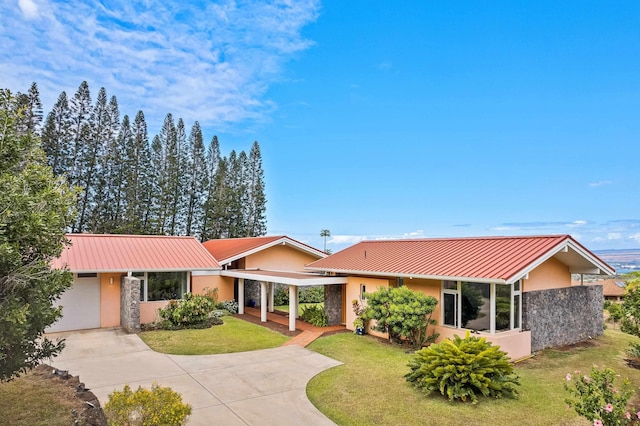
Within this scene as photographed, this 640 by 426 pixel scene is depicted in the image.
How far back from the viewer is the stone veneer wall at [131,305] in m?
16.2

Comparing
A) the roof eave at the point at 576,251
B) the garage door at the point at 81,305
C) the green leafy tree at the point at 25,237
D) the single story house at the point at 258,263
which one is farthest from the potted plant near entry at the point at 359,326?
the green leafy tree at the point at 25,237

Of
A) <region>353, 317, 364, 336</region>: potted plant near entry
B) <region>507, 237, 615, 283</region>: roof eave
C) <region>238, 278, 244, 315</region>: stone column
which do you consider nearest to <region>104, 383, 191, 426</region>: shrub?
<region>507, 237, 615, 283</region>: roof eave

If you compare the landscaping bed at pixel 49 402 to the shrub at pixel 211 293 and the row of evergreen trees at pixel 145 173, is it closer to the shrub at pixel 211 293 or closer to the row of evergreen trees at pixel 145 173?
the shrub at pixel 211 293

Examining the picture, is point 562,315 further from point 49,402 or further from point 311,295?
point 311,295

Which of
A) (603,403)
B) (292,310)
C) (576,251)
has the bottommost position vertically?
(292,310)

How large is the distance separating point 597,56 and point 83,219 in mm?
38588

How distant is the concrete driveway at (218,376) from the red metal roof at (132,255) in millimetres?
3810

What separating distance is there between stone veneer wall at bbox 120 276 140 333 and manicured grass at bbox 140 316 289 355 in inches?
30.9

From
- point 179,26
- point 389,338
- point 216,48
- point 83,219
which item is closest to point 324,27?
point 216,48

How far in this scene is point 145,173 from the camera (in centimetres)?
3766

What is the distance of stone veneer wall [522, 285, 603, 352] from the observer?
13140mm

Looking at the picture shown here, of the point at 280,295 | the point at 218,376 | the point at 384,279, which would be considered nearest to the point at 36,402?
the point at 218,376

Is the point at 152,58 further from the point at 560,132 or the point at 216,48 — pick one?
the point at 560,132

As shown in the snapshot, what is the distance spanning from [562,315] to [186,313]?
Result: 14.6m
